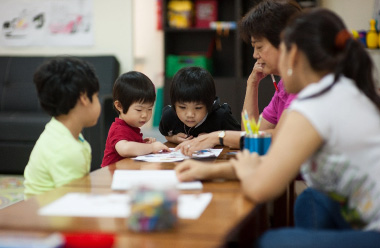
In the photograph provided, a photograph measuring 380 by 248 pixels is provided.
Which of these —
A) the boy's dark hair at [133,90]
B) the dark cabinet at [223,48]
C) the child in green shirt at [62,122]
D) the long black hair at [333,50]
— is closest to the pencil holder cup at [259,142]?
the long black hair at [333,50]

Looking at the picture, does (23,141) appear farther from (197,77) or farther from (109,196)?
(109,196)

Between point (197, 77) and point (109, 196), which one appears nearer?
point (109, 196)

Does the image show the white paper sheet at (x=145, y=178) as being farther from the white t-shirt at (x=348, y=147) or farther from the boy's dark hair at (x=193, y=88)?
the boy's dark hair at (x=193, y=88)

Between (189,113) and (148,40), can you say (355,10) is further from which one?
(189,113)

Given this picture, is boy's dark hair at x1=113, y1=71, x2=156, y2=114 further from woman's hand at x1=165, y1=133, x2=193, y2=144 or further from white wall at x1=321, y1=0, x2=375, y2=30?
white wall at x1=321, y1=0, x2=375, y2=30

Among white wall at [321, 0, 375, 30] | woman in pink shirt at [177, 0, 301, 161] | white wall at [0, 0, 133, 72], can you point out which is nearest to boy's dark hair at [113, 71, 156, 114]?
woman in pink shirt at [177, 0, 301, 161]

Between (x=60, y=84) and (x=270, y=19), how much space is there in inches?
31.0

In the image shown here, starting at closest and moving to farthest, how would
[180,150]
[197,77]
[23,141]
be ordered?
[180,150]
[197,77]
[23,141]

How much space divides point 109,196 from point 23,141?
124 inches

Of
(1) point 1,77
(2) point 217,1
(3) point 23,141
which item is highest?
(2) point 217,1

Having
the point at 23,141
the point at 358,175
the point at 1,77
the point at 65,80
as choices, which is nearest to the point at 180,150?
the point at 65,80

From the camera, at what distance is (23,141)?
4105 mm

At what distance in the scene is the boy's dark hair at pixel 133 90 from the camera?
6.61ft

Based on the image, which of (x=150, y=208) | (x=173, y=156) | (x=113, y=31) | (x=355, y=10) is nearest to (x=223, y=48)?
(x=113, y=31)
